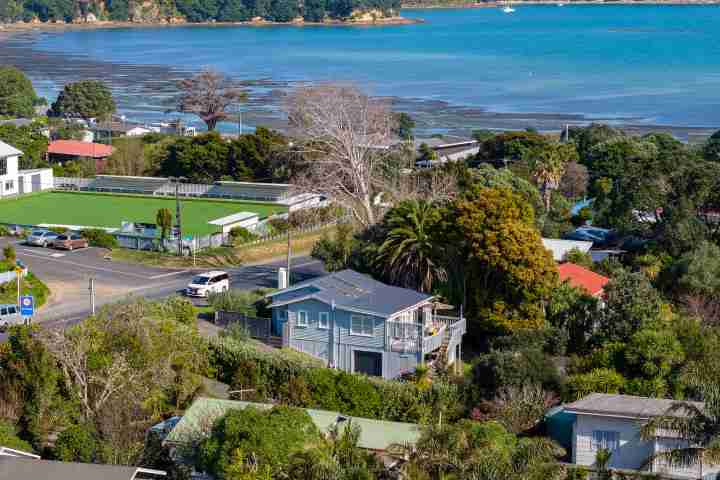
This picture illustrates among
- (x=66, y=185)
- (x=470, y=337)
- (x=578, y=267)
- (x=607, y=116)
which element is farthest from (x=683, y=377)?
(x=607, y=116)

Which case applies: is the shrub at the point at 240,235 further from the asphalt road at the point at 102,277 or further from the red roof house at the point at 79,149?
the red roof house at the point at 79,149

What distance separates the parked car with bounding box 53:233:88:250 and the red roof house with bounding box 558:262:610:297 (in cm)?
2213

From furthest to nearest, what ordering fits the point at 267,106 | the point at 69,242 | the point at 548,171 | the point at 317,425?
the point at 267,106, the point at 548,171, the point at 69,242, the point at 317,425

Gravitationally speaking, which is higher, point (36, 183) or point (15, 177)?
point (15, 177)

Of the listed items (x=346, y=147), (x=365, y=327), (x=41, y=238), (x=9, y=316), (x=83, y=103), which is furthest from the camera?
(x=83, y=103)

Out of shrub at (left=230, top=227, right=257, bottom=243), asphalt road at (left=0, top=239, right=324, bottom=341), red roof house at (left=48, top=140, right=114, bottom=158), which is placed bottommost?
asphalt road at (left=0, top=239, right=324, bottom=341)

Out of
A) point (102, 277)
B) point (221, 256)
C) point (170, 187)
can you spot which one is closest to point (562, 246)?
point (221, 256)

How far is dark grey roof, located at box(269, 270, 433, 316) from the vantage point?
37219 millimetres

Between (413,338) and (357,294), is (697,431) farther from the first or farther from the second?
(357,294)

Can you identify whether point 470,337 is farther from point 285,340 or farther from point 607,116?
point 607,116

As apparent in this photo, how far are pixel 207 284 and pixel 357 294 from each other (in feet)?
30.2

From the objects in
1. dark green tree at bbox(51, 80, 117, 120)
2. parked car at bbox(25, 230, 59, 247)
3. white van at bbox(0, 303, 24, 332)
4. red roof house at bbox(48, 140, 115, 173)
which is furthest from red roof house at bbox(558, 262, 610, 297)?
dark green tree at bbox(51, 80, 117, 120)

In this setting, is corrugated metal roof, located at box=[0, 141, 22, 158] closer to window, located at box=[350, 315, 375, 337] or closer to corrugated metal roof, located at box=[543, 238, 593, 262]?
corrugated metal roof, located at box=[543, 238, 593, 262]

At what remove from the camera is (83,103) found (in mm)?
99438
